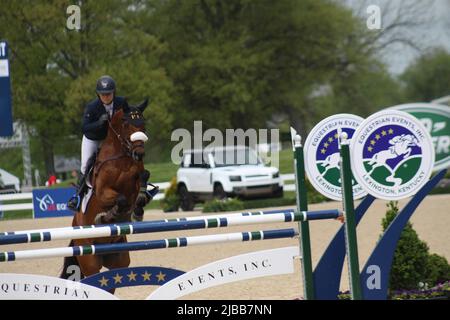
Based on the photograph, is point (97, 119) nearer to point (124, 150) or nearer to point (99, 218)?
point (124, 150)

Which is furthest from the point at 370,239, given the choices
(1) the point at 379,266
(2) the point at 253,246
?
(1) the point at 379,266

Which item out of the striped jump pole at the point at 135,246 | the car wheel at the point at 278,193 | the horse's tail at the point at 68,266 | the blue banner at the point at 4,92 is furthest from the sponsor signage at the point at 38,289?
the car wheel at the point at 278,193

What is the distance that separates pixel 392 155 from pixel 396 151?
44mm

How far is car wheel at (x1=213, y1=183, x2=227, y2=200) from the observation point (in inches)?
693

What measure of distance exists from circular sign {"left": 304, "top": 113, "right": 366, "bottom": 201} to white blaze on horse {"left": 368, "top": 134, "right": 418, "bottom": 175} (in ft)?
0.82

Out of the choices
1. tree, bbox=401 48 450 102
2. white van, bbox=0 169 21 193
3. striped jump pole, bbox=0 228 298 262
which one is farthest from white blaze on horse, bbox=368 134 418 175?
tree, bbox=401 48 450 102

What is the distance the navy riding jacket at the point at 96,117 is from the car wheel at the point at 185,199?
11206 mm

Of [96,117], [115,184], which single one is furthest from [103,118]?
[115,184]

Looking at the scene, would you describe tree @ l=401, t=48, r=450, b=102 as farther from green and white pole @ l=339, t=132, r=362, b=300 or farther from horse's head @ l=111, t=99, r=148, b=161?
green and white pole @ l=339, t=132, r=362, b=300

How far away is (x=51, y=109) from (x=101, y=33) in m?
2.63

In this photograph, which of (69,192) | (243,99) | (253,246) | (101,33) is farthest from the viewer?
(243,99)

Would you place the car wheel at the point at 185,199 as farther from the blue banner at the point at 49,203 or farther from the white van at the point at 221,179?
the blue banner at the point at 49,203

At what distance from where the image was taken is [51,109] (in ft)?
80.0

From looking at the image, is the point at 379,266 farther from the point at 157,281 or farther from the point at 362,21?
the point at 362,21
